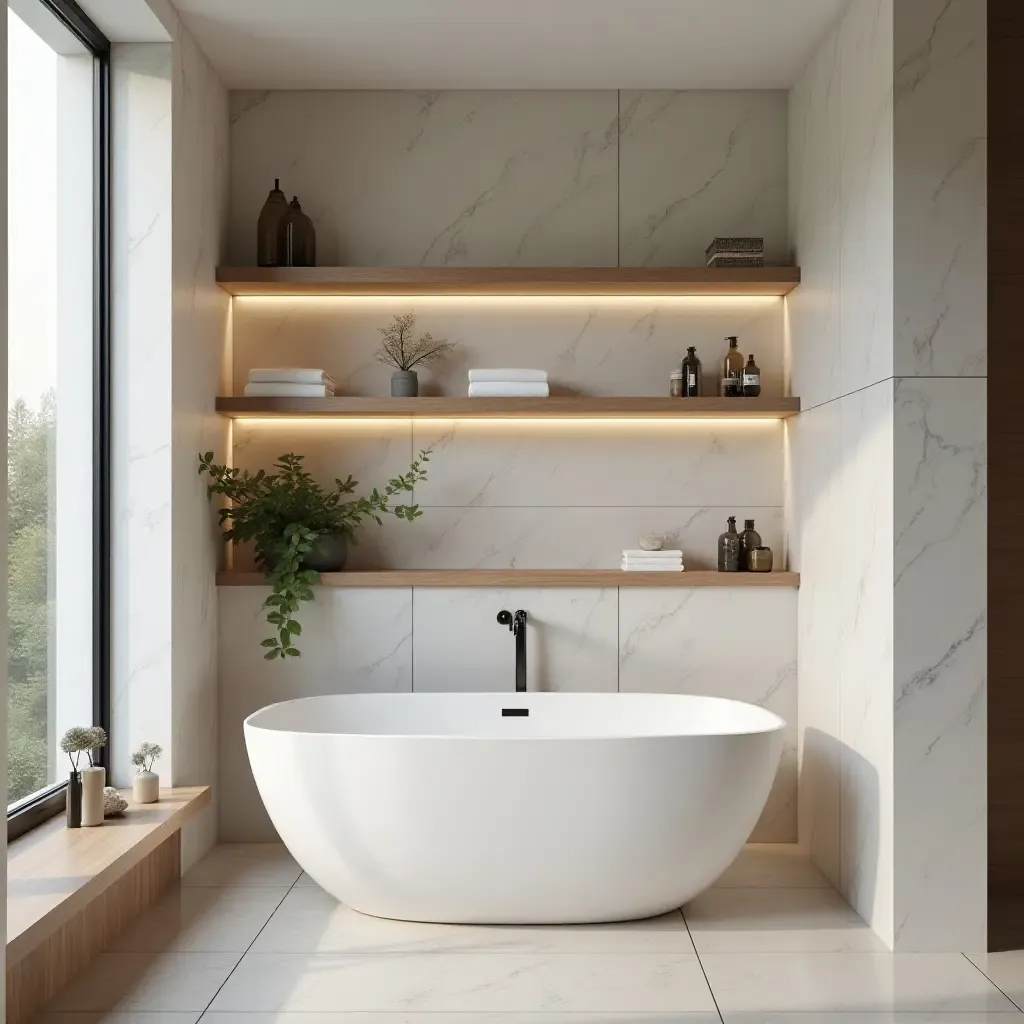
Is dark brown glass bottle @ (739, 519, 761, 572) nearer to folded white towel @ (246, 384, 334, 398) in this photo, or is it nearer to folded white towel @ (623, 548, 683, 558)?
folded white towel @ (623, 548, 683, 558)

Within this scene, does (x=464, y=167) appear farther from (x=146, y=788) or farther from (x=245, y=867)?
(x=245, y=867)

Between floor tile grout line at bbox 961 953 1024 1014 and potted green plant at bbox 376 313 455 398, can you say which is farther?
potted green plant at bbox 376 313 455 398

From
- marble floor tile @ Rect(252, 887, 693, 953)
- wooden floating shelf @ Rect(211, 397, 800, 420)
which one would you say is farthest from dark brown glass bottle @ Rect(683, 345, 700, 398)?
marble floor tile @ Rect(252, 887, 693, 953)

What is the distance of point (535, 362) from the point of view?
4480mm

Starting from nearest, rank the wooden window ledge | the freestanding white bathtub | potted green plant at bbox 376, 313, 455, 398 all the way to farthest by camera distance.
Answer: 1. the wooden window ledge
2. the freestanding white bathtub
3. potted green plant at bbox 376, 313, 455, 398

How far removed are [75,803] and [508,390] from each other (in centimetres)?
205

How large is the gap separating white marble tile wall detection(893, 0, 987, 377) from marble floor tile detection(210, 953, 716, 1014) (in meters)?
1.76

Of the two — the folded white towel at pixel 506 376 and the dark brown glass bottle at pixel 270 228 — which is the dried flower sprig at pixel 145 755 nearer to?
the folded white towel at pixel 506 376

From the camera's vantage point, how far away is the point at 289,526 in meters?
4.12

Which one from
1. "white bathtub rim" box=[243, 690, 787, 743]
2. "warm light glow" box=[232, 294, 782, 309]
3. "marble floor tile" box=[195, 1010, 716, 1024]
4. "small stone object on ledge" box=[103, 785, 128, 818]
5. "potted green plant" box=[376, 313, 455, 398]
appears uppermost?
"warm light glow" box=[232, 294, 782, 309]

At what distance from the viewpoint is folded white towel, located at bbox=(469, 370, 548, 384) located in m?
4.21

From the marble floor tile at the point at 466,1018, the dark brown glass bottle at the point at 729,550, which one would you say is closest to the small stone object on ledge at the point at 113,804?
the marble floor tile at the point at 466,1018

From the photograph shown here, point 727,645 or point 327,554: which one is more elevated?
point 327,554

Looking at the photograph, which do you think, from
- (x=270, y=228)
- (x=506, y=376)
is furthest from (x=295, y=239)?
(x=506, y=376)
